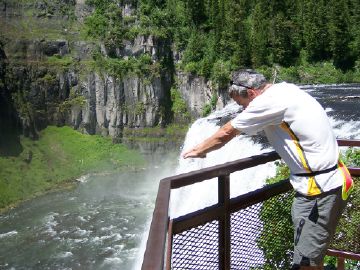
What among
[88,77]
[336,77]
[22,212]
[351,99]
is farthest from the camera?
A: [88,77]

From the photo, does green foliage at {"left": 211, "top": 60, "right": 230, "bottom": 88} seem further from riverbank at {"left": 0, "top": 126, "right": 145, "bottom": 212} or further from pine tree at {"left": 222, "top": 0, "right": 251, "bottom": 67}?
riverbank at {"left": 0, "top": 126, "right": 145, "bottom": 212}

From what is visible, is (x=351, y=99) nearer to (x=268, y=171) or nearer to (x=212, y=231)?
(x=268, y=171)

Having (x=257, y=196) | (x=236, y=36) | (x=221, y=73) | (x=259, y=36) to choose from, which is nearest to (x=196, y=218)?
(x=257, y=196)

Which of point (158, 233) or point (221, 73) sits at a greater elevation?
point (158, 233)

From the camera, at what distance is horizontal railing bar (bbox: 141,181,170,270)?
7.97ft

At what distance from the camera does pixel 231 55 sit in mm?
59625

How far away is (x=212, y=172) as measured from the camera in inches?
163

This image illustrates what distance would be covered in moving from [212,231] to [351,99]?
29673 millimetres

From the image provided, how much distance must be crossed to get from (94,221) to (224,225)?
34868mm

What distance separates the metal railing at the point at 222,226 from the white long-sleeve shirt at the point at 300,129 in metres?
0.50

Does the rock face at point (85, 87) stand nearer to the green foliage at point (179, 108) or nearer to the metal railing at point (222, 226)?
the green foliage at point (179, 108)

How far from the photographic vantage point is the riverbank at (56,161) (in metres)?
47.7

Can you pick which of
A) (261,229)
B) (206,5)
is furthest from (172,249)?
(206,5)

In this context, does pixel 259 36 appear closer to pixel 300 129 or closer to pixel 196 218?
pixel 300 129
